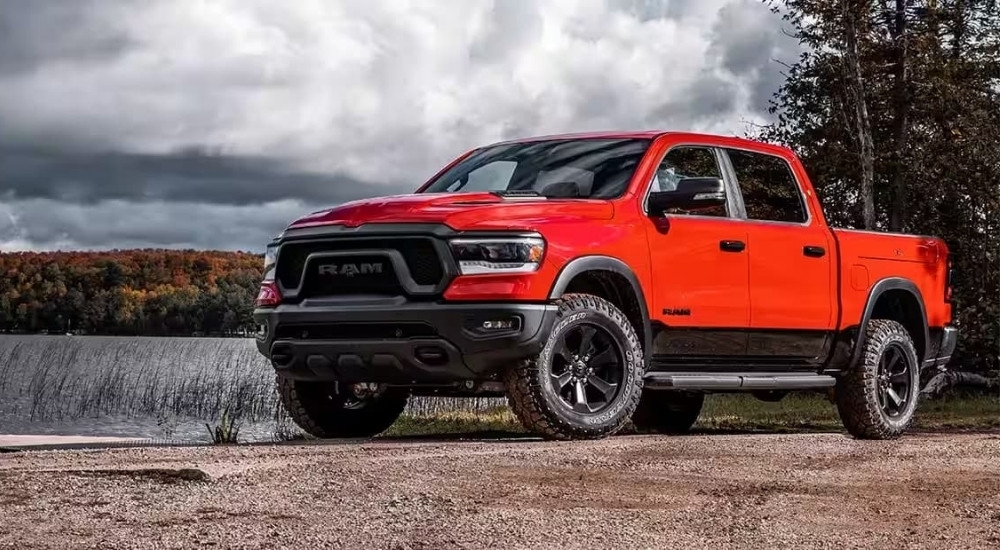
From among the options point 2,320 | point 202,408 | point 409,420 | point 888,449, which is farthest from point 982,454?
point 2,320

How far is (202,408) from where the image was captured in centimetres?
2745

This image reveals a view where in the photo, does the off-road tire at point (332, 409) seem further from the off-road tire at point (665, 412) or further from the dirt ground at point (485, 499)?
the off-road tire at point (665, 412)

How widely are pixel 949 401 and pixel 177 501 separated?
19655mm

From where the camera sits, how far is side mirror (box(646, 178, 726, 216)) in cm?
874

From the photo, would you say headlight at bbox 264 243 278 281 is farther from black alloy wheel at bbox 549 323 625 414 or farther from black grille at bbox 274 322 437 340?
black alloy wheel at bbox 549 323 625 414

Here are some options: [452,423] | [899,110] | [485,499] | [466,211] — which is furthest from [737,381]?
[899,110]

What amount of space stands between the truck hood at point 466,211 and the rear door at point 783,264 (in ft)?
5.21

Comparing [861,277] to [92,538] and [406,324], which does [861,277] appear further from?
[92,538]

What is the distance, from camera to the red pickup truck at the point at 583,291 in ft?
26.8

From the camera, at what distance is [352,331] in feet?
27.5

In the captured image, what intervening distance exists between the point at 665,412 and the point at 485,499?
271 inches

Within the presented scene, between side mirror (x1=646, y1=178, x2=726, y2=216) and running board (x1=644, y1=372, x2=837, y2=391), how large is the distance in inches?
43.2

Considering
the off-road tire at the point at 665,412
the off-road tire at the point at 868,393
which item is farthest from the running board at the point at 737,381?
the off-road tire at the point at 665,412

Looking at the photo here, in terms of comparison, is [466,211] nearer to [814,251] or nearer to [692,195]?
[692,195]
